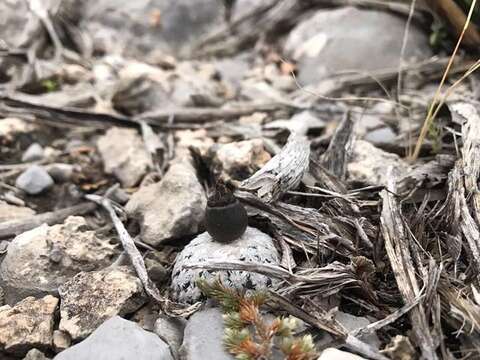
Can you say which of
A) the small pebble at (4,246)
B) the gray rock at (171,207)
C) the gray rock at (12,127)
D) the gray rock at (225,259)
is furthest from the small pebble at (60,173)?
the gray rock at (225,259)

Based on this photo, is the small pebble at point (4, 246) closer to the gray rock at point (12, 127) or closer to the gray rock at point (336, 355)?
the gray rock at point (12, 127)

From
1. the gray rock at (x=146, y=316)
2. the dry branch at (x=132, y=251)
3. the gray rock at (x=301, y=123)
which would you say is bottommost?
the gray rock at (x=146, y=316)

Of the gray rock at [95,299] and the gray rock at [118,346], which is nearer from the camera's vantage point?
the gray rock at [118,346]

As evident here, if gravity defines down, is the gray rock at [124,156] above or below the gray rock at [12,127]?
below

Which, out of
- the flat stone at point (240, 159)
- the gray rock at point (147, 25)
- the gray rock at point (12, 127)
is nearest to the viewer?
the flat stone at point (240, 159)

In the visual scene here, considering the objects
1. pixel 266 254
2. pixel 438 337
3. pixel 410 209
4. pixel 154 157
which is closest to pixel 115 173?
pixel 154 157
